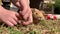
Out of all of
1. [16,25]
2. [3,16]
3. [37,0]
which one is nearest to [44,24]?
[16,25]

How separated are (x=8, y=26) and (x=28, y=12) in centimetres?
24

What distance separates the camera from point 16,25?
257 cm

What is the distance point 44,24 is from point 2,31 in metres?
0.72

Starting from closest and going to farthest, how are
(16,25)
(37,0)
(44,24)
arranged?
(16,25), (44,24), (37,0)

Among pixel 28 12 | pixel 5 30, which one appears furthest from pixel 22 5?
pixel 5 30

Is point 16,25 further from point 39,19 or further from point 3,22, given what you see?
point 39,19

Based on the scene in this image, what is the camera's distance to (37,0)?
716 cm

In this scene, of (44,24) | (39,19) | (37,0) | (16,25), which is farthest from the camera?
(37,0)

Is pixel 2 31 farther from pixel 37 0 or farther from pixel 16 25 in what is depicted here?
pixel 37 0

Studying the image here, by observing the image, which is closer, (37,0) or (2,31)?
(2,31)

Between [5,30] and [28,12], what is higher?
[28,12]

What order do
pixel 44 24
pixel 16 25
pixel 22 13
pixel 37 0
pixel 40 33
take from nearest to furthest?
pixel 40 33 < pixel 22 13 < pixel 16 25 < pixel 44 24 < pixel 37 0

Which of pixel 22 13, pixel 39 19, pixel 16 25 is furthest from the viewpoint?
pixel 39 19

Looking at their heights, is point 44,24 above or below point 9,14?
below
